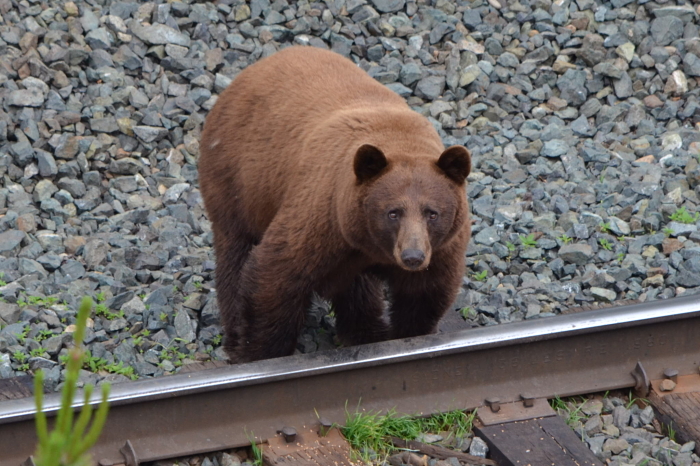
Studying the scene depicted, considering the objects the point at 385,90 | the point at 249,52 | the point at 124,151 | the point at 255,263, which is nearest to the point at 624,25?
the point at 249,52

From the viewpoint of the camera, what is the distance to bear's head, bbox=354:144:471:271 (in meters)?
4.30

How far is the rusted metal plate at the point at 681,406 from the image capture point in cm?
414

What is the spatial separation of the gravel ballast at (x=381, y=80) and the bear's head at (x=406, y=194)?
1023mm

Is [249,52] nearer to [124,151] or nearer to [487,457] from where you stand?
[124,151]

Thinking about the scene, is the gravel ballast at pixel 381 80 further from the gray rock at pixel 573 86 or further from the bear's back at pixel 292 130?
the bear's back at pixel 292 130

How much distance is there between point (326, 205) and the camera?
4555 millimetres

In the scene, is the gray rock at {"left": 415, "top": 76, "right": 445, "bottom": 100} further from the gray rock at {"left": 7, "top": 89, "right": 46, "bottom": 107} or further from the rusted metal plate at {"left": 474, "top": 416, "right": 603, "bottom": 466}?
the rusted metal plate at {"left": 474, "top": 416, "right": 603, "bottom": 466}

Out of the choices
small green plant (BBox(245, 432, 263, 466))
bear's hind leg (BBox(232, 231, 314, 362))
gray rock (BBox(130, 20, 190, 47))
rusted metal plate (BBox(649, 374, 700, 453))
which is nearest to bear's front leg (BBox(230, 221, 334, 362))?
bear's hind leg (BBox(232, 231, 314, 362))

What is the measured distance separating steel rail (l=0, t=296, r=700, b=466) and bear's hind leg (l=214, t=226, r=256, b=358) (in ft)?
3.10

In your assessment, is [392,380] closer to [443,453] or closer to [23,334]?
[443,453]

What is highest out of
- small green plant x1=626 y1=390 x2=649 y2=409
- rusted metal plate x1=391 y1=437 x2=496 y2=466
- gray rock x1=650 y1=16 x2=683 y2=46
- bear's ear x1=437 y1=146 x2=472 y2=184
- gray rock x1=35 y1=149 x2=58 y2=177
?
gray rock x1=650 y1=16 x2=683 y2=46

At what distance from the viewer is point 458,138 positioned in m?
7.23

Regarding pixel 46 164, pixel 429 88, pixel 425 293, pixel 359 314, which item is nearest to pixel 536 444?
pixel 425 293

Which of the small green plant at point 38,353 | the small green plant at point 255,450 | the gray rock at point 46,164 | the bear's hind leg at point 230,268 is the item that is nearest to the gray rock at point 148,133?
the gray rock at point 46,164
